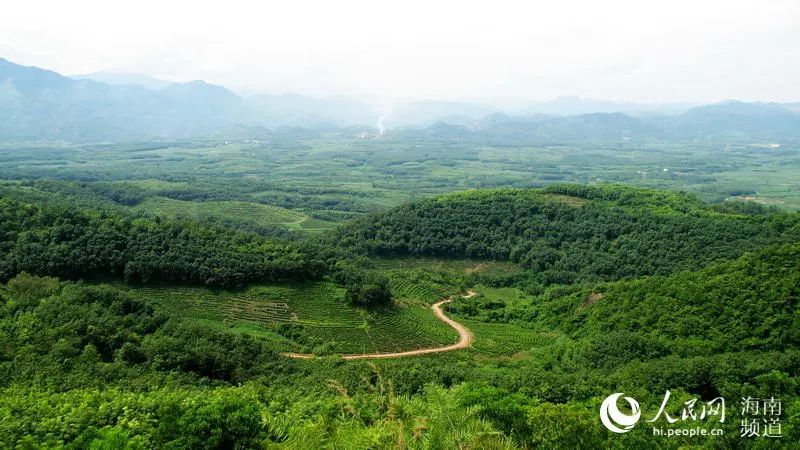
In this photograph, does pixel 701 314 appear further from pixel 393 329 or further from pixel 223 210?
pixel 223 210

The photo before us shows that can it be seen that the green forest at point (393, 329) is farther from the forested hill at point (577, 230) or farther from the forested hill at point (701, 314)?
the forested hill at point (577, 230)

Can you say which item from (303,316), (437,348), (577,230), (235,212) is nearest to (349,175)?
(235,212)

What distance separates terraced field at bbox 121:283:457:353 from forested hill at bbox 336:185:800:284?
20.6m

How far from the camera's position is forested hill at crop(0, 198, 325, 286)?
1395 inches

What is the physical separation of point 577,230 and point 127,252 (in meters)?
46.2

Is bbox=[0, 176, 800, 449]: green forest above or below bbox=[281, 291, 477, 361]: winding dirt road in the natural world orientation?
above

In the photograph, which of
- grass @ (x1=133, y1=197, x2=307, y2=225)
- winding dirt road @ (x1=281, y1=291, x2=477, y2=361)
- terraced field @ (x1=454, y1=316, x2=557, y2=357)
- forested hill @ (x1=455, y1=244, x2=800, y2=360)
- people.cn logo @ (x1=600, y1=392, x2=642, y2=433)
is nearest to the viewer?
people.cn logo @ (x1=600, y1=392, x2=642, y2=433)

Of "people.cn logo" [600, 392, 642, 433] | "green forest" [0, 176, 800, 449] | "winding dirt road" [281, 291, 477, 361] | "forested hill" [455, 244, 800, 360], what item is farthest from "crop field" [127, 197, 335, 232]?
"people.cn logo" [600, 392, 642, 433]

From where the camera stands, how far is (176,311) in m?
34.8

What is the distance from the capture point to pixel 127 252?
3706 centimetres

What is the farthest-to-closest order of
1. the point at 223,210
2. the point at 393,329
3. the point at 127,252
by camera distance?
the point at 223,210, the point at 393,329, the point at 127,252

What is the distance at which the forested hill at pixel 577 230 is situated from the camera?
51.6 metres

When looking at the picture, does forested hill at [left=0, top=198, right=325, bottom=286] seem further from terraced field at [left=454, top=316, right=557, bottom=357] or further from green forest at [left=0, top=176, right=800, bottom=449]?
terraced field at [left=454, top=316, right=557, bottom=357]

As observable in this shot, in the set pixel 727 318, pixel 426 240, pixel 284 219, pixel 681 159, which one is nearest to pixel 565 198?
pixel 426 240
